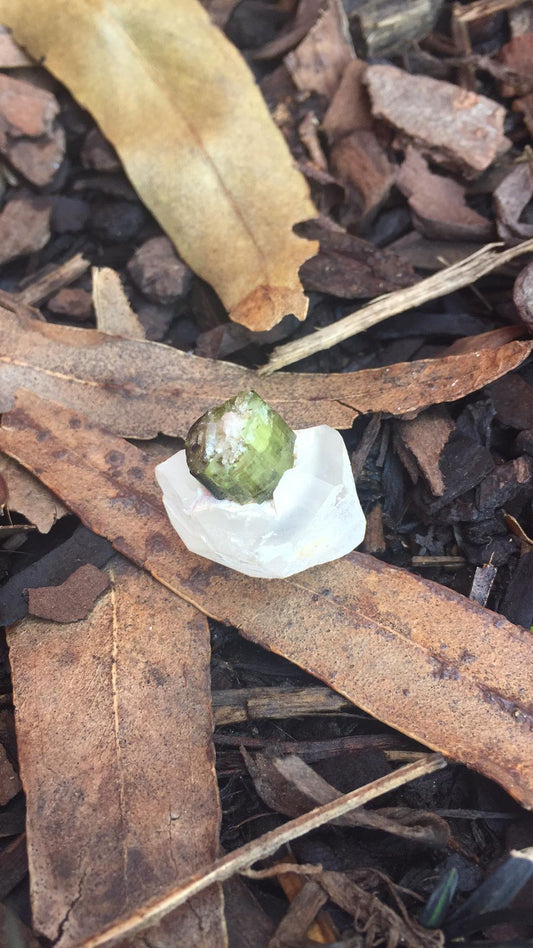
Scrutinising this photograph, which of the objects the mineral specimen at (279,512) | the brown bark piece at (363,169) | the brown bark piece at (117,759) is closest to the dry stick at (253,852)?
the brown bark piece at (117,759)

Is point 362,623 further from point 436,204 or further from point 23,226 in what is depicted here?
point 23,226

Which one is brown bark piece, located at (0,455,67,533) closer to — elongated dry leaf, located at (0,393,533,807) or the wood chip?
elongated dry leaf, located at (0,393,533,807)

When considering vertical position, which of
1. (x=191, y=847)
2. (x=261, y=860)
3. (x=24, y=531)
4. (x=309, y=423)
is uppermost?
(x=24, y=531)

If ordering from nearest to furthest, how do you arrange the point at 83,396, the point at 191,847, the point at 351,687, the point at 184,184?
the point at 191,847 → the point at 351,687 → the point at 83,396 → the point at 184,184

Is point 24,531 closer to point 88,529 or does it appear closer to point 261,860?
point 88,529

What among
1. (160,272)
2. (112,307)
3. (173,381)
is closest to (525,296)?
(173,381)

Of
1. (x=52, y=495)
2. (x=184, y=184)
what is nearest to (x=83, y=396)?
(x=52, y=495)

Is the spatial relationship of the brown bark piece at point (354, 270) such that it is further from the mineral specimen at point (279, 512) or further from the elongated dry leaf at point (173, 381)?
the mineral specimen at point (279, 512)

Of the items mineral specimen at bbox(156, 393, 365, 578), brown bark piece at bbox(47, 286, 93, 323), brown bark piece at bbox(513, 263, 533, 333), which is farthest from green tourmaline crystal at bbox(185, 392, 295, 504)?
brown bark piece at bbox(47, 286, 93, 323)
